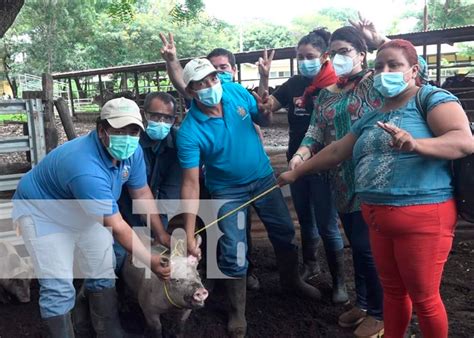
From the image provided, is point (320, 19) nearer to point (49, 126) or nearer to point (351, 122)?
point (49, 126)

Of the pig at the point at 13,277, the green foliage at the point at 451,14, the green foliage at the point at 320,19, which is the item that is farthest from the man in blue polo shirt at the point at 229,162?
the green foliage at the point at 320,19

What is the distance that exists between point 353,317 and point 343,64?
6.01 feet

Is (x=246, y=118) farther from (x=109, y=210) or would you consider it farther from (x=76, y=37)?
(x=76, y=37)

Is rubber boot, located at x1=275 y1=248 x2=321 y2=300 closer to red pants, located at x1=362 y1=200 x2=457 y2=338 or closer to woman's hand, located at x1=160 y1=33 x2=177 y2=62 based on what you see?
red pants, located at x1=362 y1=200 x2=457 y2=338

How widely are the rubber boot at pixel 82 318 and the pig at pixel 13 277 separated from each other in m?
0.91

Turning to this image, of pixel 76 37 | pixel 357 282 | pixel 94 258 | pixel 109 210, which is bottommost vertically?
pixel 357 282

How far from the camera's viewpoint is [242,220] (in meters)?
3.84

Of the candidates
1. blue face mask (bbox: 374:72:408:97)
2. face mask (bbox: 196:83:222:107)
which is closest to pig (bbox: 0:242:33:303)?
face mask (bbox: 196:83:222:107)

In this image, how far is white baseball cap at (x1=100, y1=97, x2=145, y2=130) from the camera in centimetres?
302

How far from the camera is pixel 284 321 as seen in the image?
3961 millimetres

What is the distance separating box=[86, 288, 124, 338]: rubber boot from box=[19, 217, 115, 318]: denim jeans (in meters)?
0.24

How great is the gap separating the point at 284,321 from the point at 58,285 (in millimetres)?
1735

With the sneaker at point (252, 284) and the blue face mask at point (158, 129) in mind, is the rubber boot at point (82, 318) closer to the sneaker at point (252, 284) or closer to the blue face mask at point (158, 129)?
the blue face mask at point (158, 129)

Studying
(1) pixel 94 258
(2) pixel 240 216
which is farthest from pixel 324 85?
(1) pixel 94 258
